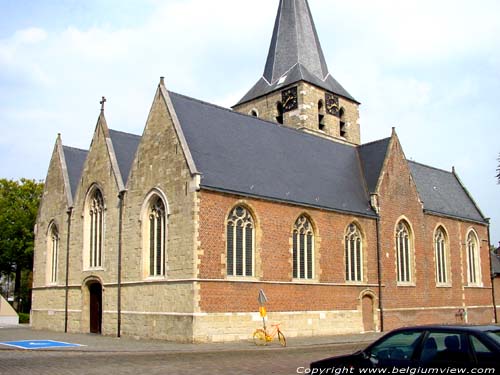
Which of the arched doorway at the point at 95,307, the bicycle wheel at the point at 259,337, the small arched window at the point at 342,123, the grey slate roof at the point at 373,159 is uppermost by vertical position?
the small arched window at the point at 342,123

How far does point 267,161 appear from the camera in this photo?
27234mm

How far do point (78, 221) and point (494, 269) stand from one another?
28602mm

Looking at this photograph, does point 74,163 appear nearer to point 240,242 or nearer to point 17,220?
point 240,242

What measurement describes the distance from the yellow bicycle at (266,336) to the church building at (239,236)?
0.51m

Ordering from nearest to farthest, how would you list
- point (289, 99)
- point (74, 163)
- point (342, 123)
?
point (74, 163), point (289, 99), point (342, 123)

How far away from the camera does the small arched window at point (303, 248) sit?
85.5 ft

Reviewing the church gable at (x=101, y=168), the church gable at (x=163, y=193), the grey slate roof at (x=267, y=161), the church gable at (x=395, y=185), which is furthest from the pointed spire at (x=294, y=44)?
the church gable at (x=163, y=193)

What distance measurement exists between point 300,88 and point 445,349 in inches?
1332

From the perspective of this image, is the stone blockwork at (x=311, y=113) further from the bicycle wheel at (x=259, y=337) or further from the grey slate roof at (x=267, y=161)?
the bicycle wheel at (x=259, y=337)

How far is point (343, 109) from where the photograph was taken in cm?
4391

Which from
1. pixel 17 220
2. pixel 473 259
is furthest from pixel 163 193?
pixel 17 220

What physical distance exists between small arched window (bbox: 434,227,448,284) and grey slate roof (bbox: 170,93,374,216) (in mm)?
6718

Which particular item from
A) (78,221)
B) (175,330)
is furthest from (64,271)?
(175,330)

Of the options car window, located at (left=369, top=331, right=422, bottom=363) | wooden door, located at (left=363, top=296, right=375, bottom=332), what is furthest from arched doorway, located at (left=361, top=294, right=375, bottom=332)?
car window, located at (left=369, top=331, right=422, bottom=363)
